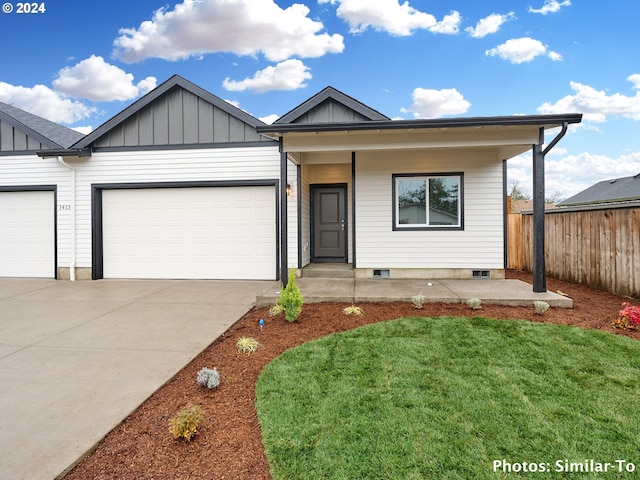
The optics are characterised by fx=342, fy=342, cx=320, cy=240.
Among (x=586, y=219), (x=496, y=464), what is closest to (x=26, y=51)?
(x=496, y=464)

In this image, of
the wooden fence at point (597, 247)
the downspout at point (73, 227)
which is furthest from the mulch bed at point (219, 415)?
the downspout at point (73, 227)

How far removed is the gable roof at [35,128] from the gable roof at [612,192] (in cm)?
2306

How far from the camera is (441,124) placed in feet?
18.6

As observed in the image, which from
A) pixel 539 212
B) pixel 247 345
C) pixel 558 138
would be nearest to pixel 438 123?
pixel 558 138

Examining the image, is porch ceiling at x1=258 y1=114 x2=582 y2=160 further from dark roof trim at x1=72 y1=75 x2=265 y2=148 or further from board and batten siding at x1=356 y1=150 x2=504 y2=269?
dark roof trim at x1=72 y1=75 x2=265 y2=148

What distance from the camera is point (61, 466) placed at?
1907mm

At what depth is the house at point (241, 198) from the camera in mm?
7570

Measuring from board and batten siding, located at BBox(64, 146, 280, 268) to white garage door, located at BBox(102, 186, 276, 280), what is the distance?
13.0 inches

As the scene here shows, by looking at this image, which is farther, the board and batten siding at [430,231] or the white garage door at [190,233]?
the white garage door at [190,233]

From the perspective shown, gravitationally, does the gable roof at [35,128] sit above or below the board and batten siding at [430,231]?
above

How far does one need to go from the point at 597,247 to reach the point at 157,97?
9964 mm

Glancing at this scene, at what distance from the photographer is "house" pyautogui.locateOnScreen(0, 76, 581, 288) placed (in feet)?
24.8

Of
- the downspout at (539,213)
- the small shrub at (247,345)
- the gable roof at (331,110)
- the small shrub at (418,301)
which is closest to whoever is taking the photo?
the small shrub at (247,345)

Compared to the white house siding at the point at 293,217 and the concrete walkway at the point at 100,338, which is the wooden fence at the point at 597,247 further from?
the white house siding at the point at 293,217
